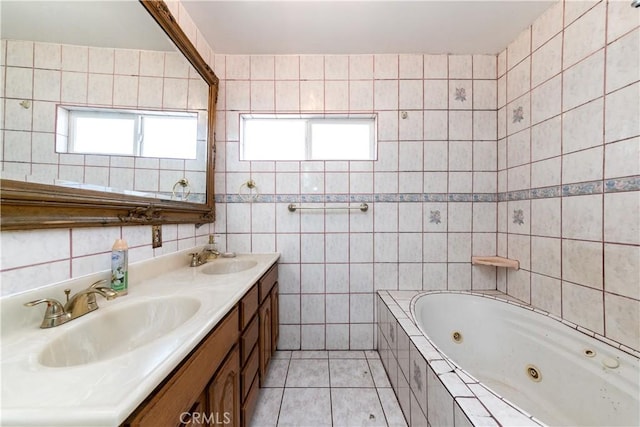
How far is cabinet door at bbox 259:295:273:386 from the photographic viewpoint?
53.1 inches

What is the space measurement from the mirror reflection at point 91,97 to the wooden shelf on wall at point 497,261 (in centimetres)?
224

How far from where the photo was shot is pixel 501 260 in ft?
5.76

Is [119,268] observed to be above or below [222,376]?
above

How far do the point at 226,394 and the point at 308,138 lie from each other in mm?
1753

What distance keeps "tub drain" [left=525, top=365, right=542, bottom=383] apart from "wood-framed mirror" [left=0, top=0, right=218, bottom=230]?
2.28 m

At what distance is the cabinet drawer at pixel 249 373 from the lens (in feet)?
3.45

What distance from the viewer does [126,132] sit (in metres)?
1.02

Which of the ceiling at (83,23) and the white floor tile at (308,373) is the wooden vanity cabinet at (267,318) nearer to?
the white floor tile at (308,373)

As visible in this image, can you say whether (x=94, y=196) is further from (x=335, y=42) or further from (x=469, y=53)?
(x=469, y=53)

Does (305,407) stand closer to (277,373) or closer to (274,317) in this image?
(277,373)

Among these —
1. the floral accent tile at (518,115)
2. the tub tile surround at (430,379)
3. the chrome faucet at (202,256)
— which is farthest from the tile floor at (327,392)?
the floral accent tile at (518,115)

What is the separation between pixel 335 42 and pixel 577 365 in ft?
8.00

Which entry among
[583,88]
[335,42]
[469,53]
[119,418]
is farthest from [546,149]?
[119,418]

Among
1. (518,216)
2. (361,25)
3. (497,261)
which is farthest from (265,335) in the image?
(361,25)
